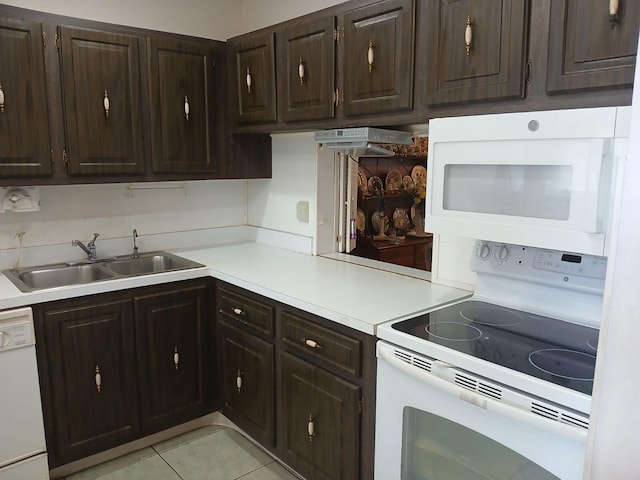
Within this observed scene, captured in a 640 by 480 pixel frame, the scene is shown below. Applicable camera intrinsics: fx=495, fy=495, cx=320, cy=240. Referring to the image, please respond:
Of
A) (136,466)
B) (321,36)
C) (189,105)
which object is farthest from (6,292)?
(321,36)

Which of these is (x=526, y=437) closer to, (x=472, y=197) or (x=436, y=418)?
(x=436, y=418)

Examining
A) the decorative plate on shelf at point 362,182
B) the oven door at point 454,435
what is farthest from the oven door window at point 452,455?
the decorative plate on shelf at point 362,182

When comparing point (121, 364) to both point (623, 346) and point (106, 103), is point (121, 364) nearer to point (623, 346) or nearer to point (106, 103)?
point (106, 103)

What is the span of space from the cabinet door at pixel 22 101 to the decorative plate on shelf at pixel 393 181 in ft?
8.05

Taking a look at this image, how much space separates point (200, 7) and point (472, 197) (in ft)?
7.13

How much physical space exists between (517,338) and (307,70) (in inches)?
57.8

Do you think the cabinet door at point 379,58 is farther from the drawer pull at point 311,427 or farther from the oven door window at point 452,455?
the drawer pull at point 311,427

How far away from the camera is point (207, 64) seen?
271 centimetres

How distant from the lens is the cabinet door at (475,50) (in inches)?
60.6

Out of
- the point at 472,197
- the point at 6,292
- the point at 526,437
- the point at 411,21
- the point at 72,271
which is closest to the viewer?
the point at 526,437

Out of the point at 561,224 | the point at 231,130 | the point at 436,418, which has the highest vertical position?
the point at 231,130

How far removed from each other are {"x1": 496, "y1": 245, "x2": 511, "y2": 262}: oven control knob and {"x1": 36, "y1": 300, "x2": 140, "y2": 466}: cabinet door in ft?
5.41

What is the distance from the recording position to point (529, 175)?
1511mm

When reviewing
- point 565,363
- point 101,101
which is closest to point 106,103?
point 101,101
